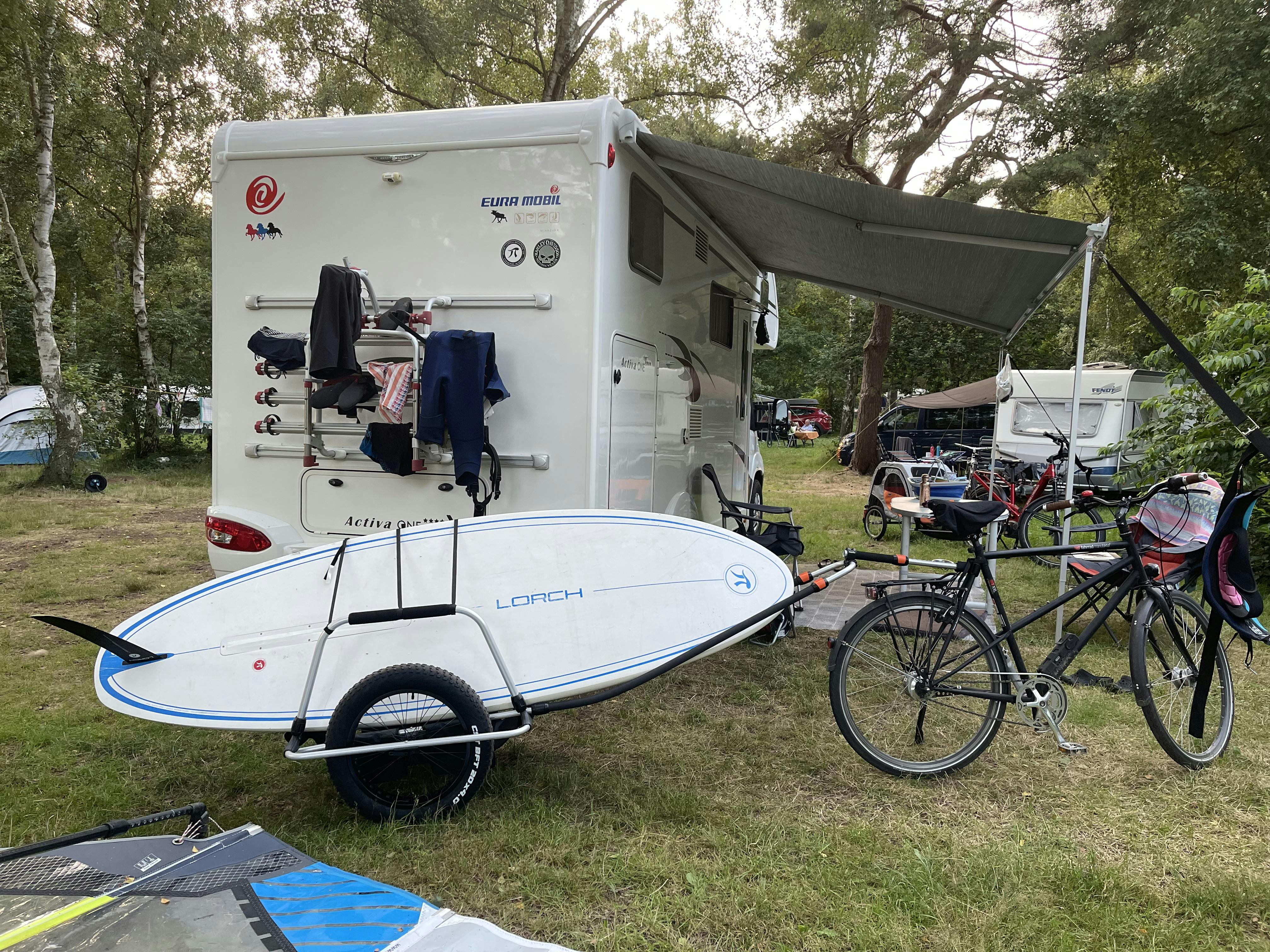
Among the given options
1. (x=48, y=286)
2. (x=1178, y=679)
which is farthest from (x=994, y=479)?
(x=48, y=286)

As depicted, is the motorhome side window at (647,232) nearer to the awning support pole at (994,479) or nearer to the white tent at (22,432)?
the awning support pole at (994,479)

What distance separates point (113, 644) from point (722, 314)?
4.18 metres

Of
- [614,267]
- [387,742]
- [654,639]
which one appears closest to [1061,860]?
[654,639]

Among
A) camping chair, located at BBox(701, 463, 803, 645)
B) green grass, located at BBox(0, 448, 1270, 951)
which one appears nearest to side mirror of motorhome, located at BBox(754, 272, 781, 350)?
camping chair, located at BBox(701, 463, 803, 645)

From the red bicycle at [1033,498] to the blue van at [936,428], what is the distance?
5.36 m

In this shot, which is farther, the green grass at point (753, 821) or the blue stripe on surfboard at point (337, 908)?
the green grass at point (753, 821)

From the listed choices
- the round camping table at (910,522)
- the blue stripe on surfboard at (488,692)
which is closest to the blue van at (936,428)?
the round camping table at (910,522)

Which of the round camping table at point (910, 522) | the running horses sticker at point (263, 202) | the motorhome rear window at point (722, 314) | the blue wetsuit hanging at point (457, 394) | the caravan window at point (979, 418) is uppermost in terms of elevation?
the running horses sticker at point (263, 202)

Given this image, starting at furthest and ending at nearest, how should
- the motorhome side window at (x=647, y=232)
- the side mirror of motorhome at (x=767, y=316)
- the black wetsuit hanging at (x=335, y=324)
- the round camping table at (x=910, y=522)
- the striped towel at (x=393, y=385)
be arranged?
the side mirror of motorhome at (x=767, y=316), the round camping table at (x=910, y=522), the motorhome side window at (x=647, y=232), the striped towel at (x=393, y=385), the black wetsuit hanging at (x=335, y=324)

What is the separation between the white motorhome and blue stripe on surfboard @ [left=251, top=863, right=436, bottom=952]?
39.7 ft

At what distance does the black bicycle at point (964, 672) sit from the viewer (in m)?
3.30

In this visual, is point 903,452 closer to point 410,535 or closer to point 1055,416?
point 1055,416

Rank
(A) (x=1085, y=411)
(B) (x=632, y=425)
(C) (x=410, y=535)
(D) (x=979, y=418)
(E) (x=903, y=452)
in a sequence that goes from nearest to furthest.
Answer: (C) (x=410, y=535), (B) (x=632, y=425), (E) (x=903, y=452), (A) (x=1085, y=411), (D) (x=979, y=418)

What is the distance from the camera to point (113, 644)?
2.87 meters
